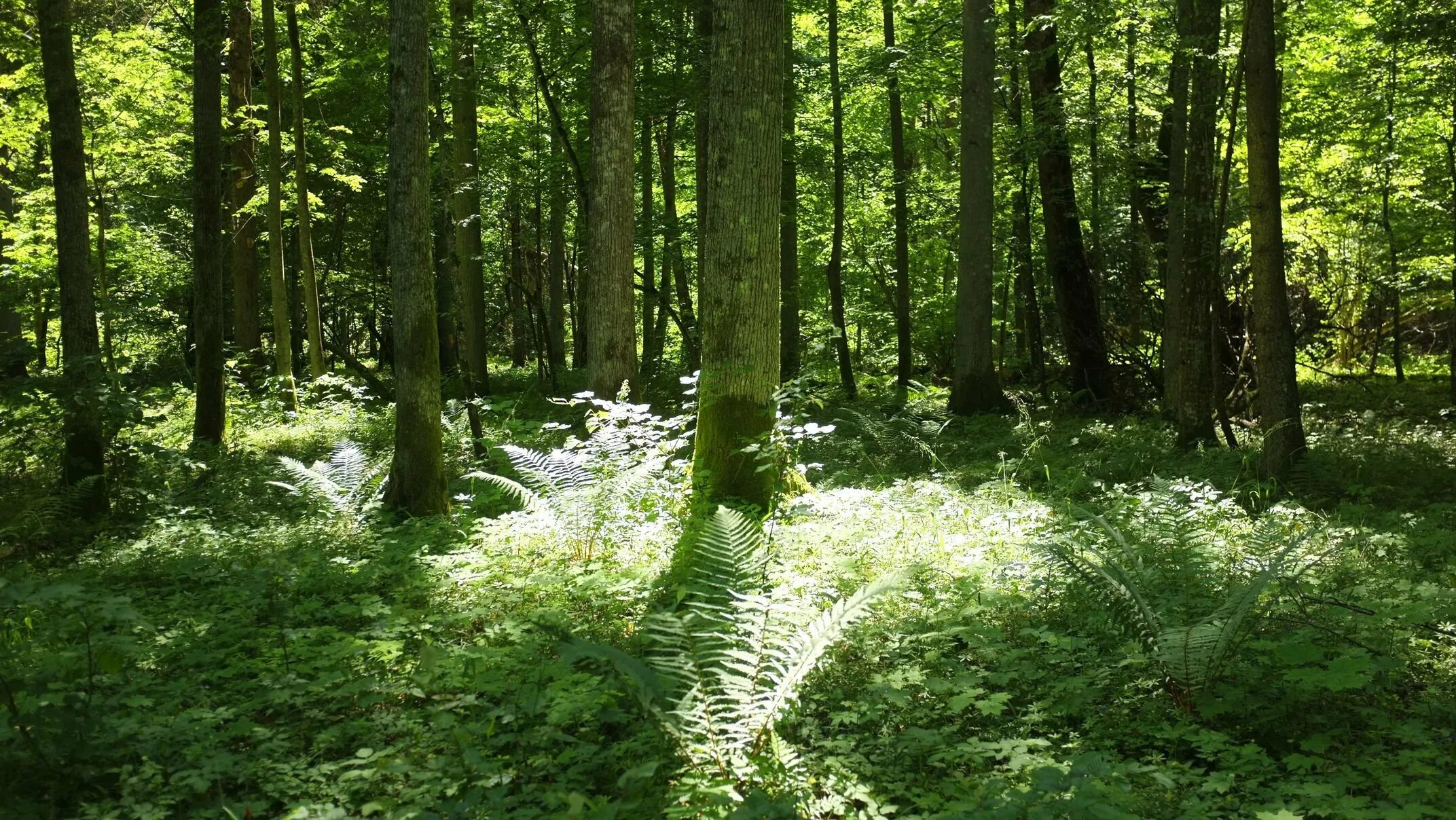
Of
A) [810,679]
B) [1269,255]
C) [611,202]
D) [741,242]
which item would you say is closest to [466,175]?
[611,202]

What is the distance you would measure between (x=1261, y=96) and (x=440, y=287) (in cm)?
1723

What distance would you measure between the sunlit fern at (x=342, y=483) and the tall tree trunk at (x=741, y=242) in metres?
3.32

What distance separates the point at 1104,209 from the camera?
17.3 meters

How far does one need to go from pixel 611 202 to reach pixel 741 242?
3357 millimetres

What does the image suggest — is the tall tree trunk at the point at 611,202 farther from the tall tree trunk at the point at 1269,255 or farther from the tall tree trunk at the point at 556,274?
the tall tree trunk at the point at 556,274

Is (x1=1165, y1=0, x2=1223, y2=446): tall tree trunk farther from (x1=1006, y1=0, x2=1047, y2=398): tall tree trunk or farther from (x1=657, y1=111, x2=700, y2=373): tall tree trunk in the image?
(x1=657, y1=111, x2=700, y2=373): tall tree trunk

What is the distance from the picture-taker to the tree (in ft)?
25.0

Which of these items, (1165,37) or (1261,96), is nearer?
(1261,96)

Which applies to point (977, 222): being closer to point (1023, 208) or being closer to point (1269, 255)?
point (1023, 208)

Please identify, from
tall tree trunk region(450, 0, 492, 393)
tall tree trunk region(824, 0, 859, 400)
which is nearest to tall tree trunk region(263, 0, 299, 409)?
tall tree trunk region(450, 0, 492, 393)

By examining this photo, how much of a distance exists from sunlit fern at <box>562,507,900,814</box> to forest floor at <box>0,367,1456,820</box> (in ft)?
0.47

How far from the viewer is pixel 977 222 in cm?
1422

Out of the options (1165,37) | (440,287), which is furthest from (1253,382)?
(440,287)

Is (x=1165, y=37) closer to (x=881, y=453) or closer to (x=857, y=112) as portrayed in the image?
(x=881, y=453)
